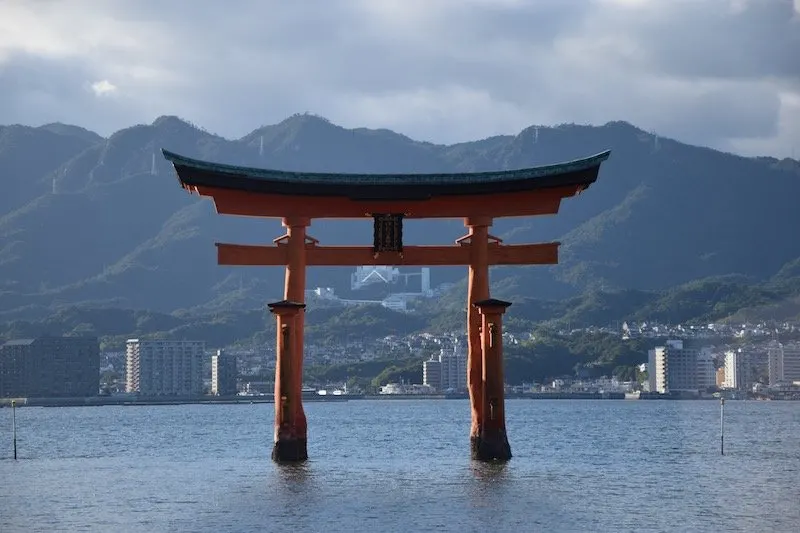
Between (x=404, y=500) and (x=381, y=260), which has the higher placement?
(x=381, y=260)

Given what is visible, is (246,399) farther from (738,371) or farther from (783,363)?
(783,363)

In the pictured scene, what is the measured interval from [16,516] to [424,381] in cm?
16247

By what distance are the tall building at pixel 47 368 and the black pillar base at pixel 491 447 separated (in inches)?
5561

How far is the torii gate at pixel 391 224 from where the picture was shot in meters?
39.3

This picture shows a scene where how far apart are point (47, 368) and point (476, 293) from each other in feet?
471

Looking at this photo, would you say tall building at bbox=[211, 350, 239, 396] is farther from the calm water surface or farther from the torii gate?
A: the torii gate

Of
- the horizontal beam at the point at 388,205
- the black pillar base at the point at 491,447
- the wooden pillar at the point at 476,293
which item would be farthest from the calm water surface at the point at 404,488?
the horizontal beam at the point at 388,205

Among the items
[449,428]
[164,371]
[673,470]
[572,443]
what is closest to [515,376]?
[164,371]

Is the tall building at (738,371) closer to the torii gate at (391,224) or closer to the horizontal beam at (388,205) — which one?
the torii gate at (391,224)

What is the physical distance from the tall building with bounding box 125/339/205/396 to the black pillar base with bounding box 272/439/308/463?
15268 cm

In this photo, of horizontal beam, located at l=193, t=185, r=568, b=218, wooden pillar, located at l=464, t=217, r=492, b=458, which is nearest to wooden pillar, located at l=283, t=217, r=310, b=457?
horizontal beam, located at l=193, t=185, r=568, b=218

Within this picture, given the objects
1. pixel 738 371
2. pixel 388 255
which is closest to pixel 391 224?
pixel 388 255

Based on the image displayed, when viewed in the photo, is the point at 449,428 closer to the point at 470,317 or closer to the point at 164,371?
the point at 470,317

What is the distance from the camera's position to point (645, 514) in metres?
32.3
